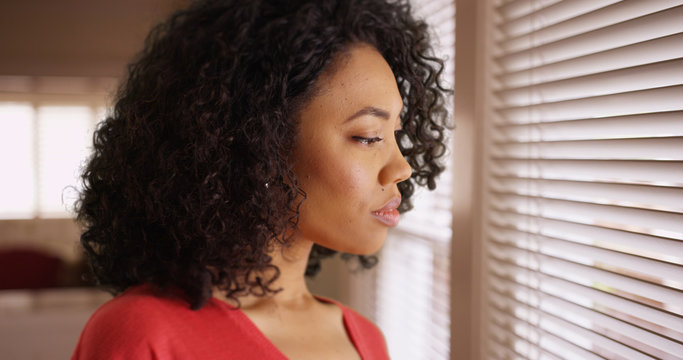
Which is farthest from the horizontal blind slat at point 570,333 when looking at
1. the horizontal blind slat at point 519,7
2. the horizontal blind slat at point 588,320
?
the horizontal blind slat at point 519,7

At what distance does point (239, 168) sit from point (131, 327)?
0.33 m

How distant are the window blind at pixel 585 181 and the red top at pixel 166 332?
50cm

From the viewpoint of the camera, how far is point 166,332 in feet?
3.18

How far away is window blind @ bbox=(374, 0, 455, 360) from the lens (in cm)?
151

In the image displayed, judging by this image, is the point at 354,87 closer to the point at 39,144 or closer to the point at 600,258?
the point at 600,258

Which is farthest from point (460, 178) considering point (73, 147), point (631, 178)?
point (73, 147)

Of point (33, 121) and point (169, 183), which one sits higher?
point (33, 121)

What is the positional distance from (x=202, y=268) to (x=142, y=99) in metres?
0.34

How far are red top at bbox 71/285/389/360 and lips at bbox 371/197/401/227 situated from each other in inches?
12.5

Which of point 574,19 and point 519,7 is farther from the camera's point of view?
point 519,7

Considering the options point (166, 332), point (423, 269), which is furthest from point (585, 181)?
point (423, 269)

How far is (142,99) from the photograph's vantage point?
1034 millimetres

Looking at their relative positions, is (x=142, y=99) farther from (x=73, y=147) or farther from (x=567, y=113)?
(x=73, y=147)

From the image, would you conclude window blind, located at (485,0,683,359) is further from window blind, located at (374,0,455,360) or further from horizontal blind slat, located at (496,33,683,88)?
window blind, located at (374,0,455,360)
